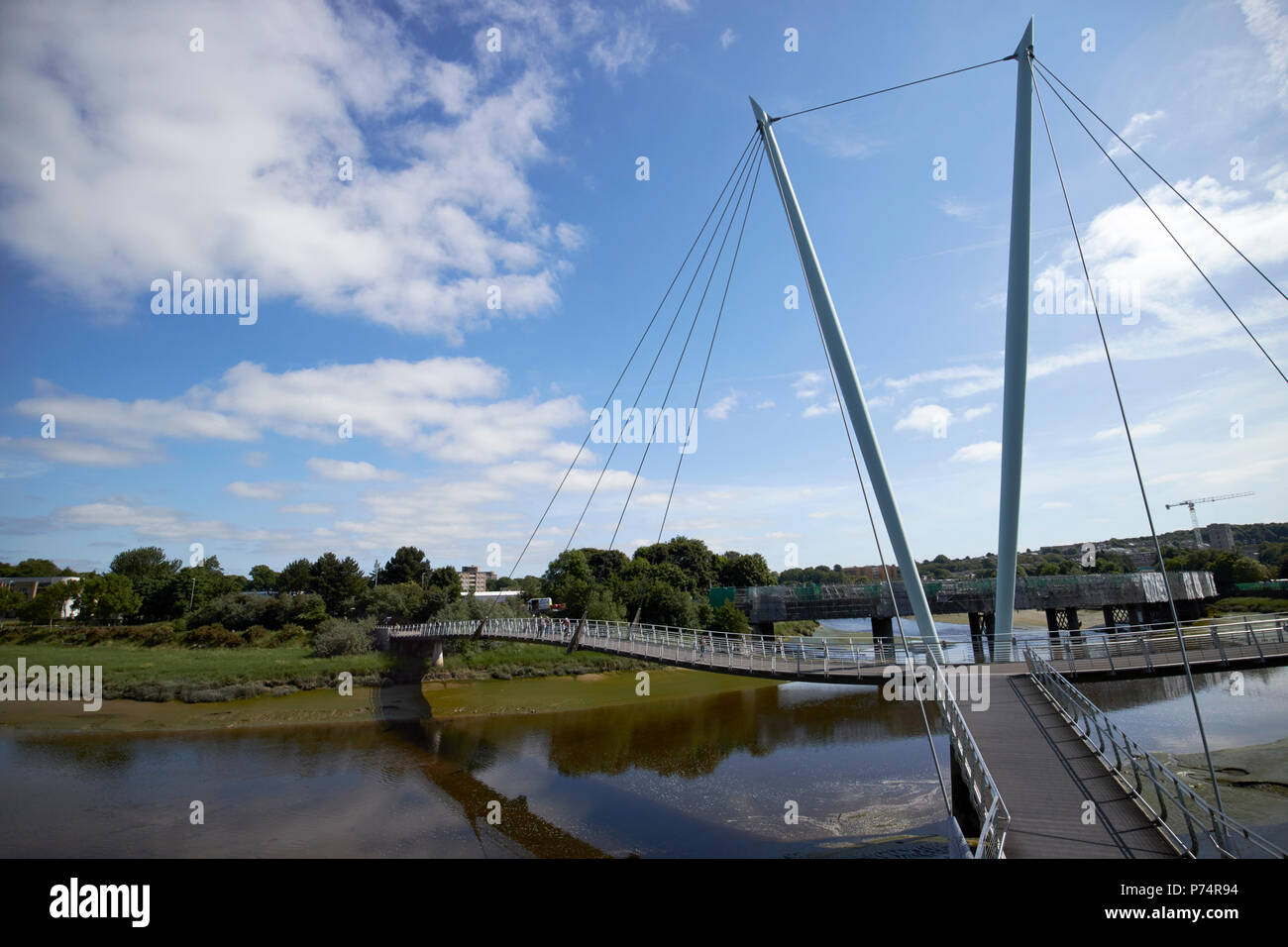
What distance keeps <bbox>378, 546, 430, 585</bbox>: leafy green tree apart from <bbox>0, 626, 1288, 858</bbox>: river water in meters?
49.8

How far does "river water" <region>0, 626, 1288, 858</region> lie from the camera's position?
55.4 feet

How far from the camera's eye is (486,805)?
2002 cm

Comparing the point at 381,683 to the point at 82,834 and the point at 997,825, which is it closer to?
the point at 82,834

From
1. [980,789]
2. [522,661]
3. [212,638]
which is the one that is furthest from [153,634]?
[980,789]

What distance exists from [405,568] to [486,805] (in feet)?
220

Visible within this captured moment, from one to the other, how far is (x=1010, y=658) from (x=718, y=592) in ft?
121

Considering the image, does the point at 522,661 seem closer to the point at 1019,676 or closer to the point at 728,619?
the point at 728,619

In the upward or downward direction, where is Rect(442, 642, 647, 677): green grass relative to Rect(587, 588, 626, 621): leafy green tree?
downward

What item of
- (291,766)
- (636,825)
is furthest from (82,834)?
(636,825)

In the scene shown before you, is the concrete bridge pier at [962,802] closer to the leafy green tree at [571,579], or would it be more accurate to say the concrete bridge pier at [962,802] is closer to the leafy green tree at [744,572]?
the leafy green tree at [571,579]

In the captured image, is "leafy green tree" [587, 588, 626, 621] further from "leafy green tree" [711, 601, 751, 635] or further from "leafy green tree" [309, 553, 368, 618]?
"leafy green tree" [309, 553, 368, 618]

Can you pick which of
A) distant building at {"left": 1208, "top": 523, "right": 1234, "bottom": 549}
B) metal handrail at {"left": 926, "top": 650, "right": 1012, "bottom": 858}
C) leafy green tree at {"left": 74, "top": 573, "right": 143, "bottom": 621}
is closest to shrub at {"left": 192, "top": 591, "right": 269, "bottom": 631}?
leafy green tree at {"left": 74, "top": 573, "right": 143, "bottom": 621}

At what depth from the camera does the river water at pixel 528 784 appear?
16.9 meters
